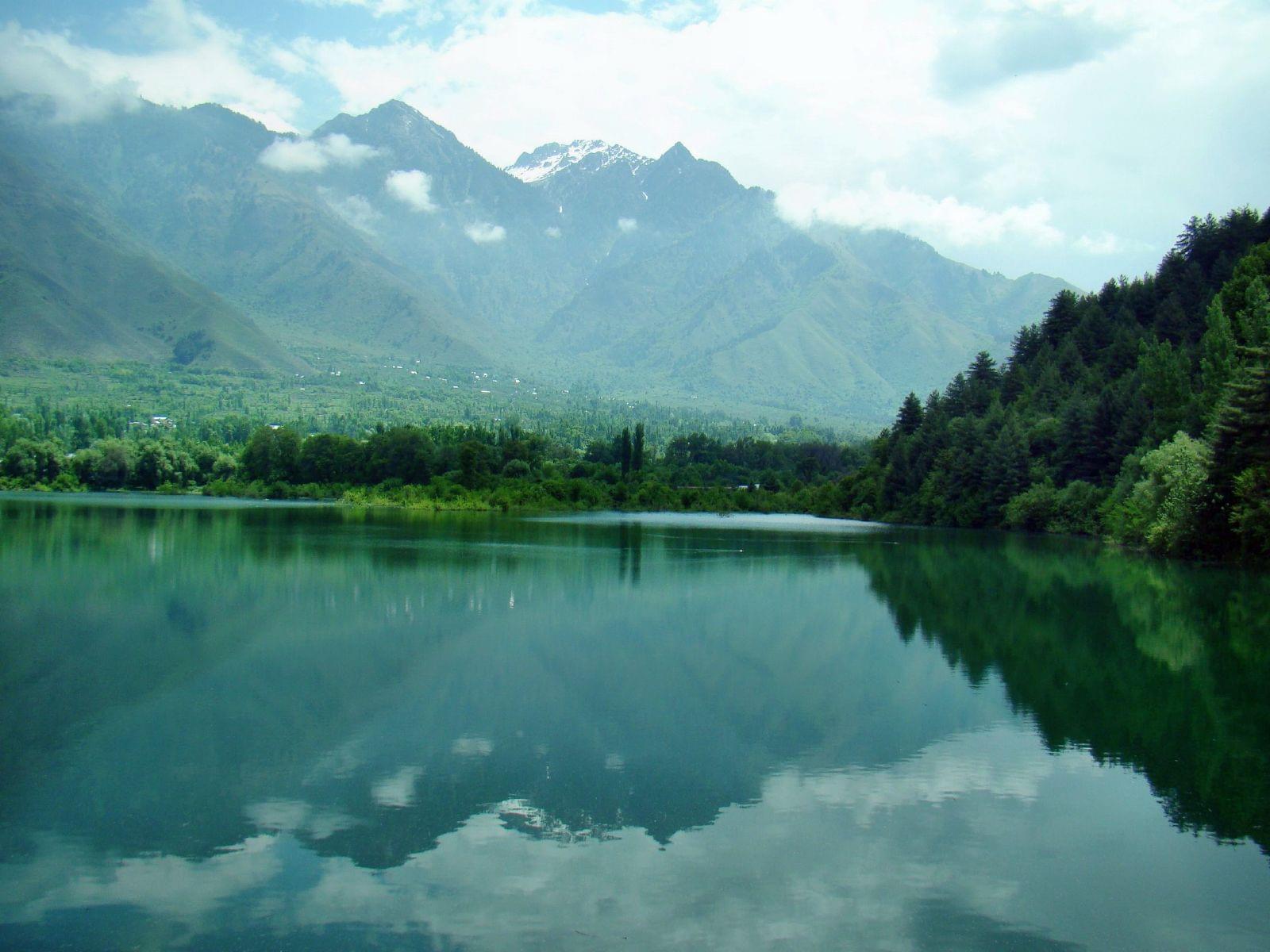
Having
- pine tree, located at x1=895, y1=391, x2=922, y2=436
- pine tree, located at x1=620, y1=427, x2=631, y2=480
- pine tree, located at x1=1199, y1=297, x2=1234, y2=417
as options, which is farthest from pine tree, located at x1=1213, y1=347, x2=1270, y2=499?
pine tree, located at x1=620, y1=427, x2=631, y2=480

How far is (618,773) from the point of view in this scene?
1422cm

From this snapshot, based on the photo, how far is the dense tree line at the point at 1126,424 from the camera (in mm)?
48562

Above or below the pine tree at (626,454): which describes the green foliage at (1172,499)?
below

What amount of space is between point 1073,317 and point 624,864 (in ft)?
348

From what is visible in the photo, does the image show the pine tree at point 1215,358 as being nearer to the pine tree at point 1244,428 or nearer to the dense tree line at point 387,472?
the pine tree at point 1244,428

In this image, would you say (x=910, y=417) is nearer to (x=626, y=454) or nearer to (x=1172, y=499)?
(x=626, y=454)

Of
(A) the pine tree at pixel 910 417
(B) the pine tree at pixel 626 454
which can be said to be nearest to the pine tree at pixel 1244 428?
(A) the pine tree at pixel 910 417

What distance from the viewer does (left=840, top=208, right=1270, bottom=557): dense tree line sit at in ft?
159

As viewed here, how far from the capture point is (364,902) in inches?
392

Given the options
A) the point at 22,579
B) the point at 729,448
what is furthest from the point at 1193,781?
the point at 729,448

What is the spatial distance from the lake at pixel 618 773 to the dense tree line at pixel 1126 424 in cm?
1858

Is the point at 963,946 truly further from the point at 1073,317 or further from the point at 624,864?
the point at 1073,317

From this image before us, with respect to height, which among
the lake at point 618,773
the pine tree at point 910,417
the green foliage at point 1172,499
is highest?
the pine tree at point 910,417

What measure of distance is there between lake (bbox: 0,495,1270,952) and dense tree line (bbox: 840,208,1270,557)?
1858 centimetres
